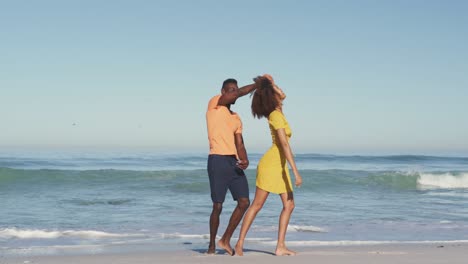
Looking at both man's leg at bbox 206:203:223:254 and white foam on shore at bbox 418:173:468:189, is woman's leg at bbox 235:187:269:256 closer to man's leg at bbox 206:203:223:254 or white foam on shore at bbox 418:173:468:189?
man's leg at bbox 206:203:223:254

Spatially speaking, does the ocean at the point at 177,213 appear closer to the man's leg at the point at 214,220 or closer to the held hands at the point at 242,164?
the man's leg at the point at 214,220

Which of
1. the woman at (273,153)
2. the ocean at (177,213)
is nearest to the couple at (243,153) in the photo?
the woman at (273,153)

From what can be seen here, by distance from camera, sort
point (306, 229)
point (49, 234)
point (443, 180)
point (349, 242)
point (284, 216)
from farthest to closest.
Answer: point (443, 180) → point (306, 229) → point (49, 234) → point (349, 242) → point (284, 216)

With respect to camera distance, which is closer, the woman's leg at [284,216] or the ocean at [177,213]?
the woman's leg at [284,216]

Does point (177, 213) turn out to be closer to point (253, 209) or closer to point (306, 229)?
point (306, 229)

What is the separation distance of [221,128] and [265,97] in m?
0.51

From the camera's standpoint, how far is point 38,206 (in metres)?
12.4

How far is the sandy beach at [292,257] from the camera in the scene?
579cm

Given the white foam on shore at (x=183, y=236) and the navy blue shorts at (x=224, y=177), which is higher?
the navy blue shorts at (x=224, y=177)

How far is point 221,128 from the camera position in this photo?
6004 mm

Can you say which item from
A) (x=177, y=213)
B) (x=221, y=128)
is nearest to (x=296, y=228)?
(x=177, y=213)

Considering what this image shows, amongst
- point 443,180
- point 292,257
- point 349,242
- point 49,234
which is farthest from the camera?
point 443,180

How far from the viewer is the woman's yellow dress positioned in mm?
5969

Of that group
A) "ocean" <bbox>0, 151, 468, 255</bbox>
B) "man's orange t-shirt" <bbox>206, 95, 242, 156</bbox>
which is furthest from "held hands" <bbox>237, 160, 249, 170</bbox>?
"ocean" <bbox>0, 151, 468, 255</bbox>
